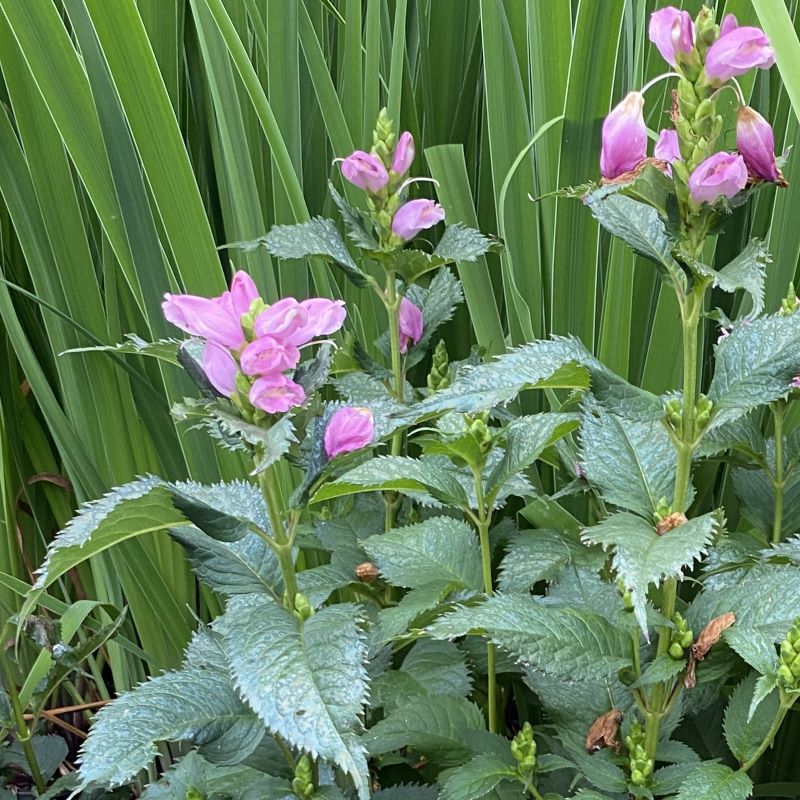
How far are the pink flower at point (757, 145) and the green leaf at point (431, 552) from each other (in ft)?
1.04

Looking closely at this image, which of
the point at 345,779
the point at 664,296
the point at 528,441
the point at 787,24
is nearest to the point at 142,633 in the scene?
the point at 345,779

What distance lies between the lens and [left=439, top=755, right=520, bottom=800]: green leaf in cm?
47

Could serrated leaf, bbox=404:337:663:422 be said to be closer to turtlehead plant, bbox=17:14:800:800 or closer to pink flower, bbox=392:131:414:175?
turtlehead plant, bbox=17:14:800:800

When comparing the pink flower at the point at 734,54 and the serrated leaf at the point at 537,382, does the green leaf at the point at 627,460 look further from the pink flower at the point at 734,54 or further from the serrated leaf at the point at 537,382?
the pink flower at the point at 734,54

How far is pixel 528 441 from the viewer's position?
530 millimetres

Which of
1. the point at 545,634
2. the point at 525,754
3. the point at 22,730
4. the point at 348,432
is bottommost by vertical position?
the point at 22,730

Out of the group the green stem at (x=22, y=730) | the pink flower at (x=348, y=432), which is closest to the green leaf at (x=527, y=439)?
the pink flower at (x=348, y=432)

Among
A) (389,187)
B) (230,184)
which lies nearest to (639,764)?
(389,187)

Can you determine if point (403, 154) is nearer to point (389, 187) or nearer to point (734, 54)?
point (389, 187)

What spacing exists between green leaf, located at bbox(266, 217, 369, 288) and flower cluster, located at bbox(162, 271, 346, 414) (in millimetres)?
232

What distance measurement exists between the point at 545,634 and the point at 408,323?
14.3 inches

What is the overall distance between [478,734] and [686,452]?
235 millimetres

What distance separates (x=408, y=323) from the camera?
2.42ft

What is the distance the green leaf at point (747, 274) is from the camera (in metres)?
0.39
